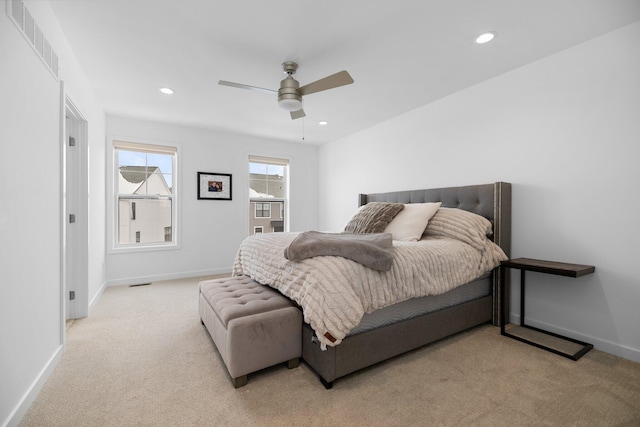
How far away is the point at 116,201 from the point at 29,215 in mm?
2833

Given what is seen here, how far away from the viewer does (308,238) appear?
1975mm

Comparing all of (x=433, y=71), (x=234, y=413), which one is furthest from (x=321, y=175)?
(x=234, y=413)

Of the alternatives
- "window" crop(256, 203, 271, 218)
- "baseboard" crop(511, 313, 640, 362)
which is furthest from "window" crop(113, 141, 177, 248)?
"baseboard" crop(511, 313, 640, 362)

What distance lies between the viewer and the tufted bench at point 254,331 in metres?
1.71

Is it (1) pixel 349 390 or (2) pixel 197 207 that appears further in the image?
(2) pixel 197 207

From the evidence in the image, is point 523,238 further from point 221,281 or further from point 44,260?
point 44,260

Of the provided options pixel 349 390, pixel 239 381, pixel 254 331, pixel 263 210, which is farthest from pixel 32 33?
pixel 263 210

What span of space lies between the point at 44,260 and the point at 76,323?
4.26 ft

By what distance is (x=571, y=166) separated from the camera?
7.75 ft

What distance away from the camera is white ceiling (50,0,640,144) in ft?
6.27

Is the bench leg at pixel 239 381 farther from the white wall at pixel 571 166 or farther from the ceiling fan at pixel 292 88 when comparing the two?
the white wall at pixel 571 166

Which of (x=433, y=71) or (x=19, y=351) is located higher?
(x=433, y=71)

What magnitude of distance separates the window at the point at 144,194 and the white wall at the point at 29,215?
220 cm

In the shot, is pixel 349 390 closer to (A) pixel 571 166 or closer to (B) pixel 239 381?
(B) pixel 239 381
